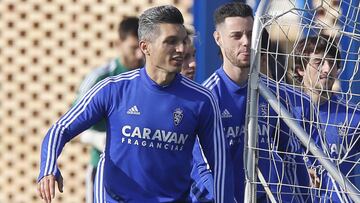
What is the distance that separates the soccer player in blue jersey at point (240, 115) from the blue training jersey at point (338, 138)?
22 cm

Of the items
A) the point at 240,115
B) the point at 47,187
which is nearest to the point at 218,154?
the point at 240,115

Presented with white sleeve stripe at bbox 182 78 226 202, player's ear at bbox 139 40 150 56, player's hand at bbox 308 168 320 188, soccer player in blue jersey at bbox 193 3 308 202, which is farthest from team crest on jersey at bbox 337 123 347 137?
player's ear at bbox 139 40 150 56

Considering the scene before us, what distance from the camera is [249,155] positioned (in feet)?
22.3

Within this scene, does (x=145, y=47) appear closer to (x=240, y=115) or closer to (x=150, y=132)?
(x=150, y=132)

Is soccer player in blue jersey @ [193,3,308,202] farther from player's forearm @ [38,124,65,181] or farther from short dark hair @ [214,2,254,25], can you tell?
player's forearm @ [38,124,65,181]

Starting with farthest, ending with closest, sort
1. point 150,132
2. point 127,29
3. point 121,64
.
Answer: point 121,64, point 127,29, point 150,132

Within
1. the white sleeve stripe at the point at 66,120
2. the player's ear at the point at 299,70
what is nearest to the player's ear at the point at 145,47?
the white sleeve stripe at the point at 66,120

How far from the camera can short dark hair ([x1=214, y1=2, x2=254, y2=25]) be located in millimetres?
7523

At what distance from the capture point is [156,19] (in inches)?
271

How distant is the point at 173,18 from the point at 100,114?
65cm

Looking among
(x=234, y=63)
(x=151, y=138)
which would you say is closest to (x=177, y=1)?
(x=234, y=63)

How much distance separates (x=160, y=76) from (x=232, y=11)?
926mm

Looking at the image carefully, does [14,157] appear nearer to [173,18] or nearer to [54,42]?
[54,42]

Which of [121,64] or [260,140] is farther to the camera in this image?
[121,64]
